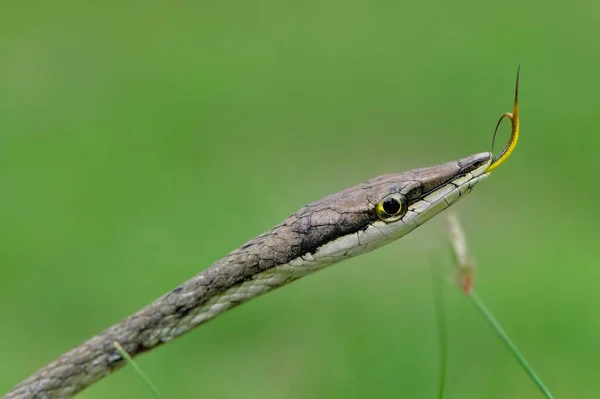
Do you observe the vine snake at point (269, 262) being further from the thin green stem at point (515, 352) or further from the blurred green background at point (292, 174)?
the blurred green background at point (292, 174)

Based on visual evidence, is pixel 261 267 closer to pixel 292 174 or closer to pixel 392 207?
pixel 392 207

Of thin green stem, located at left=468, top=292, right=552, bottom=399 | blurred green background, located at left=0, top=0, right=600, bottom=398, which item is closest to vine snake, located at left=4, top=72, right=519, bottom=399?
thin green stem, located at left=468, top=292, right=552, bottom=399

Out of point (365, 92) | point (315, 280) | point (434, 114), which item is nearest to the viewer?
point (315, 280)

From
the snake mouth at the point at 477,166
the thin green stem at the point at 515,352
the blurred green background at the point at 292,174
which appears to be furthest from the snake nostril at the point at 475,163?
the blurred green background at the point at 292,174

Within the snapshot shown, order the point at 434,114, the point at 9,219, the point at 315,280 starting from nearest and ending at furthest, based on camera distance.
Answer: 1. the point at 315,280
2. the point at 9,219
3. the point at 434,114

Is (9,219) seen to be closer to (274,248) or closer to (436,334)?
(436,334)

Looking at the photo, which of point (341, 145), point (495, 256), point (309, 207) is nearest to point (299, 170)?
point (341, 145)

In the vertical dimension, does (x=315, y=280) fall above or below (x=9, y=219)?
below
